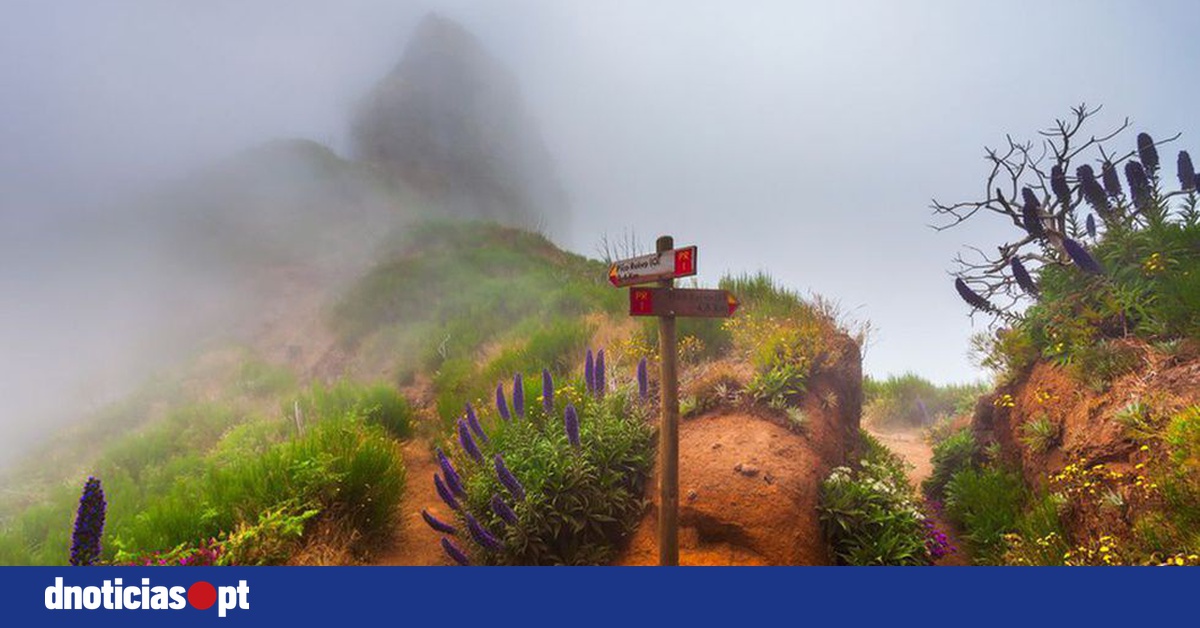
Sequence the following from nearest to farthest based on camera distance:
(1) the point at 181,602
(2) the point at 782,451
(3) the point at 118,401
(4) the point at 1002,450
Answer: (1) the point at 181,602 < (2) the point at 782,451 < (4) the point at 1002,450 < (3) the point at 118,401

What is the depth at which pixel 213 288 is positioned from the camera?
2464 centimetres

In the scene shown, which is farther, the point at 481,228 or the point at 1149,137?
the point at 481,228

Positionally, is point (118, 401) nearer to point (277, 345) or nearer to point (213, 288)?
point (277, 345)

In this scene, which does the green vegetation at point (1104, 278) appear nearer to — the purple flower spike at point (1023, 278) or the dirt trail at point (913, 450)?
the purple flower spike at point (1023, 278)

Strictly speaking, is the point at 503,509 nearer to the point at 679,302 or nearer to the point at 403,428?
the point at 679,302

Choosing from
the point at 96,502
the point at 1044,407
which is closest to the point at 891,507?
the point at 1044,407

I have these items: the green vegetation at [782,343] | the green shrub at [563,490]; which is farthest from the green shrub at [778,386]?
the green shrub at [563,490]

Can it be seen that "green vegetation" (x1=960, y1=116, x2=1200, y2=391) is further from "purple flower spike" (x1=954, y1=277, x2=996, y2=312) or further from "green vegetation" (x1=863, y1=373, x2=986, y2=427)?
"green vegetation" (x1=863, y1=373, x2=986, y2=427)

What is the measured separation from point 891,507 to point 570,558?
12.5 ft

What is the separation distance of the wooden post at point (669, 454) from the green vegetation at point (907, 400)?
15.0 m

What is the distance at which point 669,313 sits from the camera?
17.3ft

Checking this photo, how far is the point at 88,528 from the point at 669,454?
4486 mm

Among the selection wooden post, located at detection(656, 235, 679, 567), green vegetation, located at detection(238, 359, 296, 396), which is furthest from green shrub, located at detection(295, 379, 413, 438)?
wooden post, located at detection(656, 235, 679, 567)

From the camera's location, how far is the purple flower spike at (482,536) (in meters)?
5.25
